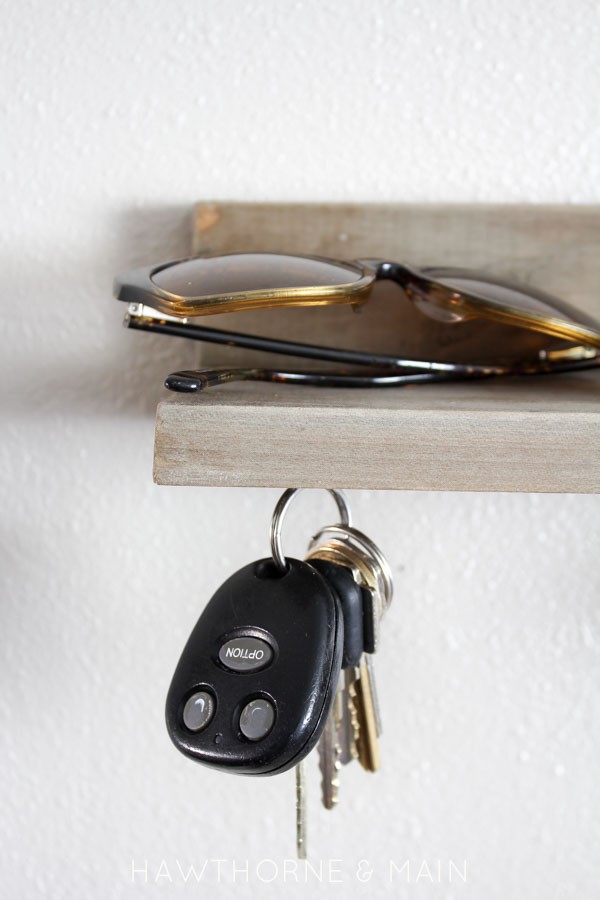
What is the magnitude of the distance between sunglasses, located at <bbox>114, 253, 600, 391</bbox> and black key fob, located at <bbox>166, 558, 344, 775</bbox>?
83 millimetres

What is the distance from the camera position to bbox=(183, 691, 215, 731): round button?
0.27 m

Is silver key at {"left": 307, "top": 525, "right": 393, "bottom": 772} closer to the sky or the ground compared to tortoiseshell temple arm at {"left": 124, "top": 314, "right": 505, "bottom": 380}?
closer to the ground

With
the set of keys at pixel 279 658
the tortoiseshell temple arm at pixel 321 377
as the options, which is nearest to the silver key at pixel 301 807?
the set of keys at pixel 279 658

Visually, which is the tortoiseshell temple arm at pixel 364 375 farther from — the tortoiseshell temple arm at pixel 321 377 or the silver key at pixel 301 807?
the silver key at pixel 301 807

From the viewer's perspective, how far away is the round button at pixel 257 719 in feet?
0.87

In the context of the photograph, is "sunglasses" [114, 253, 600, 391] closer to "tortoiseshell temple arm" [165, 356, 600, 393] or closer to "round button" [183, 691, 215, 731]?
"tortoiseshell temple arm" [165, 356, 600, 393]

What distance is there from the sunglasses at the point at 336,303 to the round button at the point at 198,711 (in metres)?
0.11

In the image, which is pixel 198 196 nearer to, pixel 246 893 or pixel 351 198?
pixel 351 198

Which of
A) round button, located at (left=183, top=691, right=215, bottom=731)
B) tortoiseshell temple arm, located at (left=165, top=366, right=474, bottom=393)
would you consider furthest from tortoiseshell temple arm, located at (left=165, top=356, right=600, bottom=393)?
round button, located at (left=183, top=691, right=215, bottom=731)

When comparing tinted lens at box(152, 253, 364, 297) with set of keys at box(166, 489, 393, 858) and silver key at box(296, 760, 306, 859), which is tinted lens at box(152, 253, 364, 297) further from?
silver key at box(296, 760, 306, 859)

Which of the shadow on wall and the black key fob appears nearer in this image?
the black key fob

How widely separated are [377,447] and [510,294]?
0.35 feet

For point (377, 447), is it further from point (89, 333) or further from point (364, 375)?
point (89, 333)

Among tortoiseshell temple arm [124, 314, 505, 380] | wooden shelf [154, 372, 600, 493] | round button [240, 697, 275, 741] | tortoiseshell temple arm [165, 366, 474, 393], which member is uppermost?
tortoiseshell temple arm [124, 314, 505, 380]
